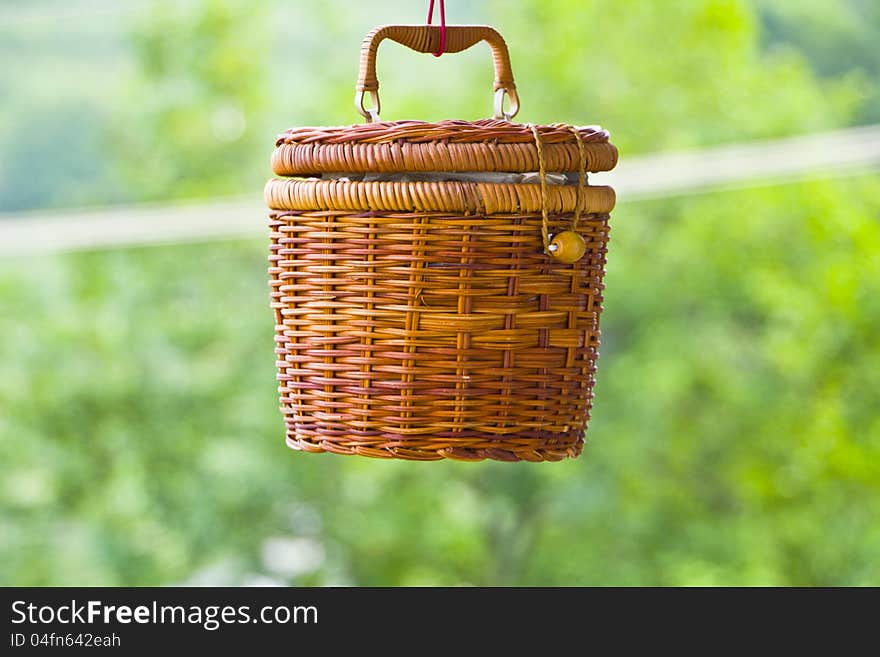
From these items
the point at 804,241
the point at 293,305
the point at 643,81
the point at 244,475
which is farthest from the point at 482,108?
the point at 293,305

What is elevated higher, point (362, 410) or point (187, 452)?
point (362, 410)

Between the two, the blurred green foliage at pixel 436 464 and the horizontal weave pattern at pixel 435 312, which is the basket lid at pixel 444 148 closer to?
the horizontal weave pattern at pixel 435 312

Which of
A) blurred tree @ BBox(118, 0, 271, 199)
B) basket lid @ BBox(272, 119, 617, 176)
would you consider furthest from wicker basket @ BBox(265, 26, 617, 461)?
blurred tree @ BBox(118, 0, 271, 199)

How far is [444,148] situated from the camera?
3.05ft

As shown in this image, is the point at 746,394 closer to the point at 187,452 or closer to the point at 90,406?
the point at 187,452

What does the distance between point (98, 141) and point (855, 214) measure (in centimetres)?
389

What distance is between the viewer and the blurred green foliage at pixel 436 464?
5910 mm

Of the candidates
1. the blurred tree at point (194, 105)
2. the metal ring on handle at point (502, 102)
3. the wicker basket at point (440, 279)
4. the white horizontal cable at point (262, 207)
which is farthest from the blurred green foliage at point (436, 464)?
the wicker basket at point (440, 279)

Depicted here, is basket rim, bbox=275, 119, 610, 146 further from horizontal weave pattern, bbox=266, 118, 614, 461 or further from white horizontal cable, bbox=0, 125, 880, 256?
white horizontal cable, bbox=0, 125, 880, 256

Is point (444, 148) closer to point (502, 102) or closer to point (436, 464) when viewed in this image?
point (502, 102)

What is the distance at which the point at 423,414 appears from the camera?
97 cm

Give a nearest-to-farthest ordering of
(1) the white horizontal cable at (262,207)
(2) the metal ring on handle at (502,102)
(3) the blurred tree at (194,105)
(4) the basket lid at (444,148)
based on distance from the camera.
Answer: (4) the basket lid at (444,148) < (2) the metal ring on handle at (502,102) < (1) the white horizontal cable at (262,207) < (3) the blurred tree at (194,105)

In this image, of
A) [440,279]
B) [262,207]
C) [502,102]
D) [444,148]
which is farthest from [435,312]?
[262,207]

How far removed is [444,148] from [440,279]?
0.10 metres
